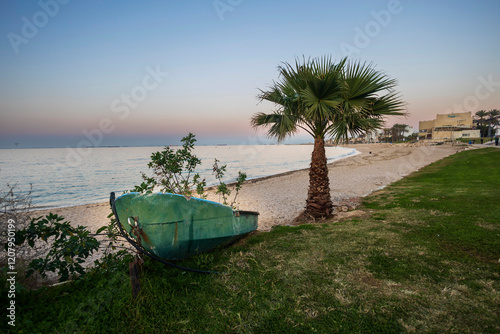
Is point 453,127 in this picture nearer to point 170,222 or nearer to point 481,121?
point 481,121

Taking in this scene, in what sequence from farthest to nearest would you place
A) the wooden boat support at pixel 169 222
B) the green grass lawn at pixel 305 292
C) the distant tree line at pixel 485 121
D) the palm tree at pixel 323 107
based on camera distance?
the distant tree line at pixel 485 121
the palm tree at pixel 323 107
the wooden boat support at pixel 169 222
the green grass lawn at pixel 305 292

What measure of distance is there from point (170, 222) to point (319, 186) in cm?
539

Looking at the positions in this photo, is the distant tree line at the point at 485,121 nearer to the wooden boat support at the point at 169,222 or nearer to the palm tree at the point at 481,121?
the palm tree at the point at 481,121

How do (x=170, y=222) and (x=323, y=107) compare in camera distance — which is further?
(x=323, y=107)

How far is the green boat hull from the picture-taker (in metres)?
3.59

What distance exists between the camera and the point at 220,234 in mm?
4422

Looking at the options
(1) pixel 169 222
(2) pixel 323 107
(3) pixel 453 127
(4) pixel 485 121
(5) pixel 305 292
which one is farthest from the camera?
(3) pixel 453 127

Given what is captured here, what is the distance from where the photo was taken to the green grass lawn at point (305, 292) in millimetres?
2561

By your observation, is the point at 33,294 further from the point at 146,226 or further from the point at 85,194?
the point at 85,194

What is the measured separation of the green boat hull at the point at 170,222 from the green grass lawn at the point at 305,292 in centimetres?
32

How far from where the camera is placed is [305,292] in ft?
10.3

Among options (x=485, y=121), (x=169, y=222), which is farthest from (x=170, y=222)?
(x=485, y=121)

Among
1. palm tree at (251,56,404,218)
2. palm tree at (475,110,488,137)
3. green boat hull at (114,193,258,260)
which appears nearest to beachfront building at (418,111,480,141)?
palm tree at (475,110,488,137)

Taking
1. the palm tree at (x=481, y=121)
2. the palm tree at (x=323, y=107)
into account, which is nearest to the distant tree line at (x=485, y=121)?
the palm tree at (x=481, y=121)
